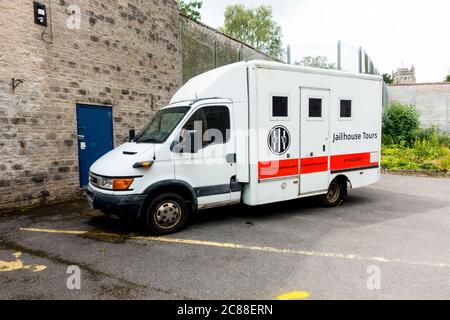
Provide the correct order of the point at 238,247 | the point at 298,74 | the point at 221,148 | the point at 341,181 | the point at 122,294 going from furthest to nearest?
the point at 341,181 → the point at 298,74 → the point at 221,148 → the point at 238,247 → the point at 122,294

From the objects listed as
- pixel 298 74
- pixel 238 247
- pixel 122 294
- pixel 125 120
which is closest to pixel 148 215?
pixel 238 247

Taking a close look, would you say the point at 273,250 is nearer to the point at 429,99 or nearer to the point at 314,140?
the point at 314,140

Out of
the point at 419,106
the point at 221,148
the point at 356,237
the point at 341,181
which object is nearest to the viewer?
the point at 356,237

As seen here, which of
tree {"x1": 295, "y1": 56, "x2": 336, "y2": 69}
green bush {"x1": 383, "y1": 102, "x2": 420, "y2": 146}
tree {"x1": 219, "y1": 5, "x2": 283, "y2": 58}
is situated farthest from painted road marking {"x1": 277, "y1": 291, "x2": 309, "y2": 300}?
tree {"x1": 219, "y1": 5, "x2": 283, "y2": 58}

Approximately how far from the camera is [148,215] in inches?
227

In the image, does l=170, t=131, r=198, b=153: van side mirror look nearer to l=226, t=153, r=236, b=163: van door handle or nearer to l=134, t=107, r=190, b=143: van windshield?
l=134, t=107, r=190, b=143: van windshield

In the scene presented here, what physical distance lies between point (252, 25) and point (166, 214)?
4560 centimetres

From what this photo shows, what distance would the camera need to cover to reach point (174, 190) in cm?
603

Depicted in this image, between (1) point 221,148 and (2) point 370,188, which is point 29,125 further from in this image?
(2) point 370,188

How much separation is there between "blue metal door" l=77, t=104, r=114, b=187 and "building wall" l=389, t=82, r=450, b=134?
24.3 meters

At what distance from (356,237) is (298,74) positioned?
3.35 meters

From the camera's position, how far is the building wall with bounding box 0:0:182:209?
7.84 m

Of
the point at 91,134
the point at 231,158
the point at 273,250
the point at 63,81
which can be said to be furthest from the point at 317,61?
the point at 273,250

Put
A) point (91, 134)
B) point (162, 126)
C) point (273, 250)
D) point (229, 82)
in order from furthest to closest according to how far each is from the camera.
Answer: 1. point (91, 134)
2. point (229, 82)
3. point (162, 126)
4. point (273, 250)
